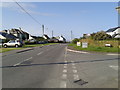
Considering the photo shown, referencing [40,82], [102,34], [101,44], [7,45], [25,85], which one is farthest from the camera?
[102,34]

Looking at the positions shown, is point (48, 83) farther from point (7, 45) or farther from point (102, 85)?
point (7, 45)

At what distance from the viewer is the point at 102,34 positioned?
50281 mm

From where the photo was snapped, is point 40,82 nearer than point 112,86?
No

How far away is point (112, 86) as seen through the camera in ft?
19.1

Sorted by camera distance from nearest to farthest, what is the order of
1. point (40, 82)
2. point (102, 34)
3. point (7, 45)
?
point (40, 82), point (7, 45), point (102, 34)

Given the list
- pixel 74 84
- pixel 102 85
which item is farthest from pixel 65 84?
pixel 102 85

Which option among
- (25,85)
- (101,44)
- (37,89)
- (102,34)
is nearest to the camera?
(37,89)

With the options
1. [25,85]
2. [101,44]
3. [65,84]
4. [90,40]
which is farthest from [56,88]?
[90,40]

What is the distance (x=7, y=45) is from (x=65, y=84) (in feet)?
107

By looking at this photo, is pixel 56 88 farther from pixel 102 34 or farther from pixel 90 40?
pixel 102 34

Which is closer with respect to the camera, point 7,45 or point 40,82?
point 40,82

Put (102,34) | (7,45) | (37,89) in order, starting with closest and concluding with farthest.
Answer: (37,89)
(7,45)
(102,34)

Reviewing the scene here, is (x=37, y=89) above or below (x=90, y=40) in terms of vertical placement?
below

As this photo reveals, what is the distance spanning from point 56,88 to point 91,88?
127 cm
